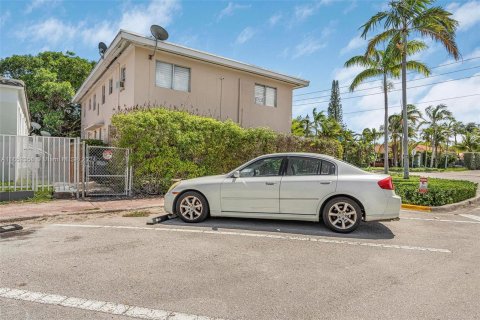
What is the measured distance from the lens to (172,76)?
14.3 m

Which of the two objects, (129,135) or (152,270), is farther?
(129,135)

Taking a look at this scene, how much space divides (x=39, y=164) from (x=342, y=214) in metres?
8.64

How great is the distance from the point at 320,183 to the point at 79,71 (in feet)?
103

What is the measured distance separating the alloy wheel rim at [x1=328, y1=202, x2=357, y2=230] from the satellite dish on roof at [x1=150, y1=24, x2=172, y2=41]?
1023cm

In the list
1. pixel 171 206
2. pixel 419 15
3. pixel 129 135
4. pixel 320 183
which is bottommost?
pixel 171 206

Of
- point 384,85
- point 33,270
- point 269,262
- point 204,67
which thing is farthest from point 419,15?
point 33,270

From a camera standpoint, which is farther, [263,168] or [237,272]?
[263,168]

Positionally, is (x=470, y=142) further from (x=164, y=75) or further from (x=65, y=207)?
(x=65, y=207)

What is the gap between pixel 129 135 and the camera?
10.0 meters

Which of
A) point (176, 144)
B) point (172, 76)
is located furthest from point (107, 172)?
point (172, 76)

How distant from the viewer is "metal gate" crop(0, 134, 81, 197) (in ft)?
30.6

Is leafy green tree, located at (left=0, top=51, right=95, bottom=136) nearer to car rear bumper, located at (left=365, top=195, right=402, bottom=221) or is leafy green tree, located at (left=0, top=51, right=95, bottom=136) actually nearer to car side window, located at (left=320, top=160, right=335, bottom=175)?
car side window, located at (left=320, top=160, right=335, bottom=175)

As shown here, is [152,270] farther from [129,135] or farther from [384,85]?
[384,85]

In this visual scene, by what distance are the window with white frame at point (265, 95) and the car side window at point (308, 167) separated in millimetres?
11408
